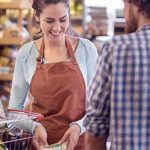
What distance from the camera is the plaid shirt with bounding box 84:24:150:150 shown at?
53.5 inches

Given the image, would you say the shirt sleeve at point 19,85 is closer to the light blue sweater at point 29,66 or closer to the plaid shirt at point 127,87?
the light blue sweater at point 29,66

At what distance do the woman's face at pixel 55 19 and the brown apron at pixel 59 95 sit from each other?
114 millimetres

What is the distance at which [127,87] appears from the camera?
4.48ft

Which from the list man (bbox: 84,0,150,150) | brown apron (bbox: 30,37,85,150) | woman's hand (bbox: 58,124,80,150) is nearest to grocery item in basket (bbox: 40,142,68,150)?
woman's hand (bbox: 58,124,80,150)

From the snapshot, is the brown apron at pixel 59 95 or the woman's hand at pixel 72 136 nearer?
A: the woman's hand at pixel 72 136

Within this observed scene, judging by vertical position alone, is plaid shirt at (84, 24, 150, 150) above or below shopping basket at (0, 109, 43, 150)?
above

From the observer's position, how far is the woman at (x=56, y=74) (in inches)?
83.3

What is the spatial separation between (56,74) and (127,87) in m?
0.85

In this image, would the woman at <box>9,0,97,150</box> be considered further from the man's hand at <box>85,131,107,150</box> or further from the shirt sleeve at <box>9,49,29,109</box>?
the man's hand at <box>85,131,107,150</box>

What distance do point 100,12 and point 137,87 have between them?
14.9 ft

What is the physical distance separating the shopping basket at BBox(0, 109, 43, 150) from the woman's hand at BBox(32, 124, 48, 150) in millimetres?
57

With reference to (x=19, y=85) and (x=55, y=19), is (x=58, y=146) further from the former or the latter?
(x=55, y=19)

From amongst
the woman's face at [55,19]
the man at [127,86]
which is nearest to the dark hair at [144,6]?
the man at [127,86]

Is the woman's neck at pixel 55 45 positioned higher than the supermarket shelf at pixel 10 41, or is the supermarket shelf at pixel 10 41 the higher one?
the woman's neck at pixel 55 45
